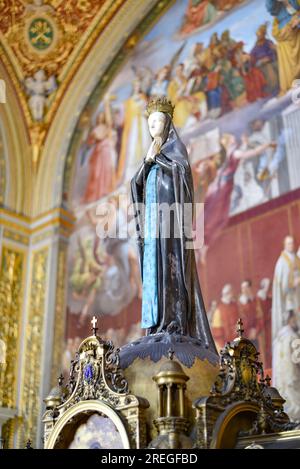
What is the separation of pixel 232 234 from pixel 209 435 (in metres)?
6.32

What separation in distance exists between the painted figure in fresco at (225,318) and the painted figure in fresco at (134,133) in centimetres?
306

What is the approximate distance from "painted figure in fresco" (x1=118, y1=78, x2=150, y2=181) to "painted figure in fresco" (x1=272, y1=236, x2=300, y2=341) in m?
3.50

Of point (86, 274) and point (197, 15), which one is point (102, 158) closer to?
point (86, 274)

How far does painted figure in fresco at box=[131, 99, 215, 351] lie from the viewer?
4402mm

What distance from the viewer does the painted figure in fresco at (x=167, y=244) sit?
4.40m

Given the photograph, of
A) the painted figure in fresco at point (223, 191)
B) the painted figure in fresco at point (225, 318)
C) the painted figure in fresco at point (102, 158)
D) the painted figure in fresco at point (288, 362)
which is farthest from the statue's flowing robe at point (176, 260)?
the painted figure in fresco at point (102, 158)

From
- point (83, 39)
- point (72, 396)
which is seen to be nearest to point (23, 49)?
point (83, 39)

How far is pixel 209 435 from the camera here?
3.62 metres

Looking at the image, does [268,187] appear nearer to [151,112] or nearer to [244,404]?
[151,112]

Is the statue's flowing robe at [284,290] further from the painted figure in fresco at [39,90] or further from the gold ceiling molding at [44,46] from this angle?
the painted figure in fresco at [39,90]

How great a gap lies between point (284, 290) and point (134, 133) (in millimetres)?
4253

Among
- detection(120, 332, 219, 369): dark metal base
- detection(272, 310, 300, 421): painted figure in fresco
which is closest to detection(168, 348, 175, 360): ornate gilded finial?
detection(120, 332, 219, 369): dark metal base

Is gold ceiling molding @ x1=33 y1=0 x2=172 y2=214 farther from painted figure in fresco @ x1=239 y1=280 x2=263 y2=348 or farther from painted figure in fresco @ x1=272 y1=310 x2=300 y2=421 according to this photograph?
painted figure in fresco @ x1=272 y1=310 x2=300 y2=421

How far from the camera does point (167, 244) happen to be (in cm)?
453
